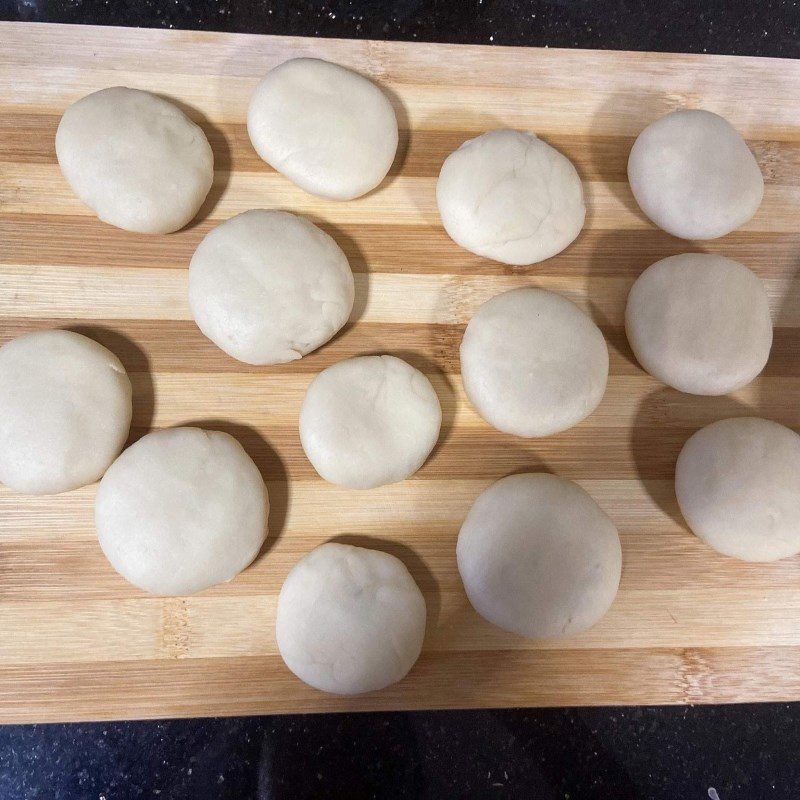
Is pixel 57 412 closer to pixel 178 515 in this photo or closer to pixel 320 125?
pixel 178 515

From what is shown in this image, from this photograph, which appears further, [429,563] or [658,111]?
[658,111]

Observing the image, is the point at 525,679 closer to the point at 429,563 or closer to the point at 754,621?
the point at 429,563

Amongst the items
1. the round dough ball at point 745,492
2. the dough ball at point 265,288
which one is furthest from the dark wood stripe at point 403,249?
the round dough ball at point 745,492

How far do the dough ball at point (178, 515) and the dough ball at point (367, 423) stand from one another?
6.2 inches

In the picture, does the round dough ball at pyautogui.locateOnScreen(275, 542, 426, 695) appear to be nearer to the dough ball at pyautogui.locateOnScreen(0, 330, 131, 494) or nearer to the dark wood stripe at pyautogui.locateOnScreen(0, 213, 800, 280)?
the dough ball at pyautogui.locateOnScreen(0, 330, 131, 494)

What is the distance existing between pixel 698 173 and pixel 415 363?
705mm

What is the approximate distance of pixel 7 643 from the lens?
1223 mm

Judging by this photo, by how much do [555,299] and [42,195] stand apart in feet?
3.55

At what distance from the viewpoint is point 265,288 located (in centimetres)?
125

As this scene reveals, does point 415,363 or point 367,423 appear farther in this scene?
point 415,363

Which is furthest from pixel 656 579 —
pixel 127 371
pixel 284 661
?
pixel 127 371

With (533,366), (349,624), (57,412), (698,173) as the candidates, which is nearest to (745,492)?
(533,366)

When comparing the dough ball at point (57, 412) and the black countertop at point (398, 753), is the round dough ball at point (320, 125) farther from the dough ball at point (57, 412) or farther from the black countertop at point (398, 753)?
the dough ball at point (57, 412)

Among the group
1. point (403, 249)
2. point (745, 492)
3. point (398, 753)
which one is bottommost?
point (398, 753)
